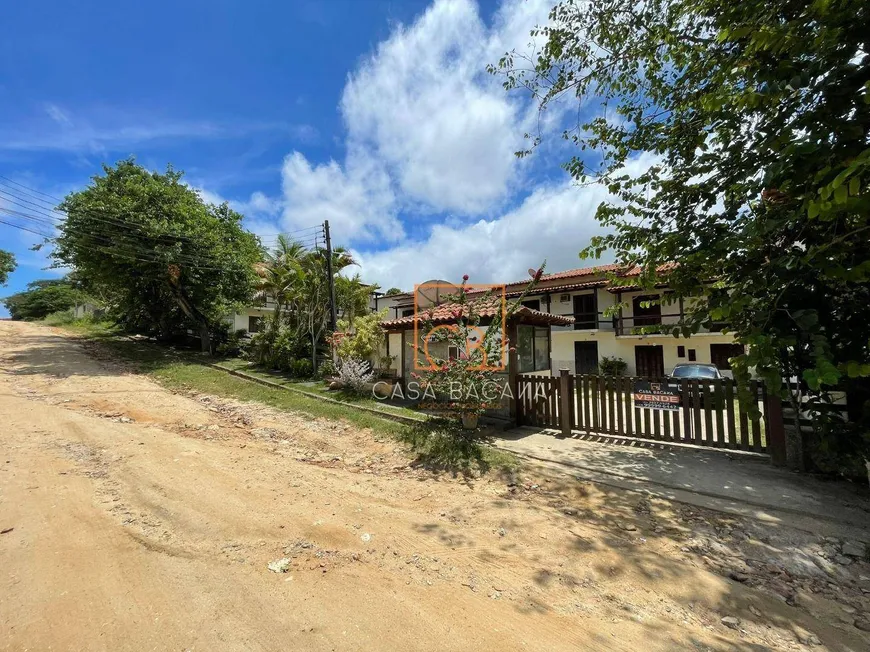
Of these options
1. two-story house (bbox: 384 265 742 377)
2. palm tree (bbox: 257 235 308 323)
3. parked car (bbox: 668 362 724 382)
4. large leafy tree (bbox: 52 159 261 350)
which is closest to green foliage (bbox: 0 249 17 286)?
large leafy tree (bbox: 52 159 261 350)

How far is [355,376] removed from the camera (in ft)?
36.8

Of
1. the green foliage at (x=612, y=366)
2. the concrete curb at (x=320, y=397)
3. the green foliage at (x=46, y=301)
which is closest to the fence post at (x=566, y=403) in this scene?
the concrete curb at (x=320, y=397)

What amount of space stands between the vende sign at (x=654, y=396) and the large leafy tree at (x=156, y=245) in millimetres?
17262

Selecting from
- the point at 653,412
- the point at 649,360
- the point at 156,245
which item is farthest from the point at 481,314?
the point at 649,360

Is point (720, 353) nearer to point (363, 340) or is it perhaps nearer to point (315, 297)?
point (363, 340)

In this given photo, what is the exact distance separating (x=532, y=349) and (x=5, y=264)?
133 ft

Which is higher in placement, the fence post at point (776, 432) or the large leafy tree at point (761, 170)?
the large leafy tree at point (761, 170)

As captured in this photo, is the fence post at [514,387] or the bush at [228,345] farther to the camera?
the bush at [228,345]

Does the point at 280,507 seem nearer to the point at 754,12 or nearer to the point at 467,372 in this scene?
the point at 467,372

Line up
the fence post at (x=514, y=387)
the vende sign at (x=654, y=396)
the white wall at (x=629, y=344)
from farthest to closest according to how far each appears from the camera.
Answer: the white wall at (x=629, y=344), the fence post at (x=514, y=387), the vende sign at (x=654, y=396)

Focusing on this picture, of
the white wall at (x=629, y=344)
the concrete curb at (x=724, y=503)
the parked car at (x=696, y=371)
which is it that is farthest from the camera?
the white wall at (x=629, y=344)

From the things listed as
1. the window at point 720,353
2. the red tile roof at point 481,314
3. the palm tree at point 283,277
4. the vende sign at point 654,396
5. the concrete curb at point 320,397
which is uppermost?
the palm tree at point 283,277

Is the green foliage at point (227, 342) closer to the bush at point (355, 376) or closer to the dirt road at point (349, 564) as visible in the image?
the bush at point (355, 376)

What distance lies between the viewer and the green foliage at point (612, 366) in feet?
68.4
